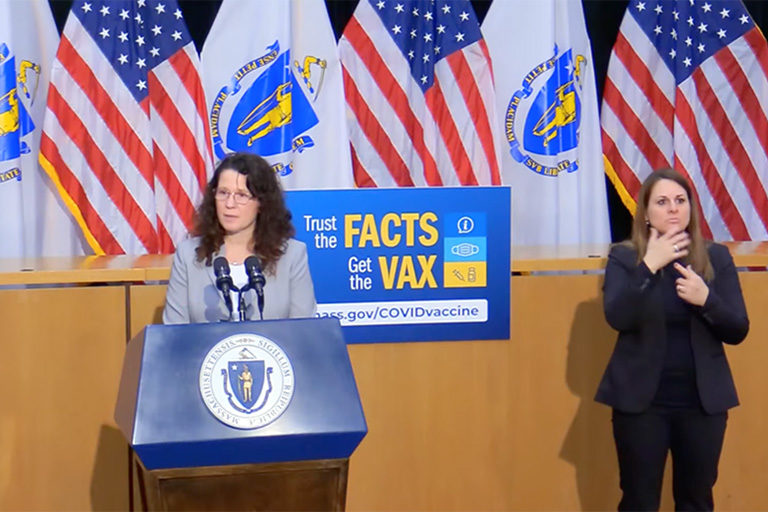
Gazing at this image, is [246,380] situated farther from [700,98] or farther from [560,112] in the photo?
[700,98]

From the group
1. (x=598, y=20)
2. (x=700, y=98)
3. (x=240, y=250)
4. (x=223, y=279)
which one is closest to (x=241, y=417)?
(x=223, y=279)

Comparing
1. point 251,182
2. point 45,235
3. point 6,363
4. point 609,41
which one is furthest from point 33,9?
point 609,41

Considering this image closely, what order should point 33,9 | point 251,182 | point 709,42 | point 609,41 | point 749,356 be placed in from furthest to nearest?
point 609,41, point 709,42, point 33,9, point 749,356, point 251,182

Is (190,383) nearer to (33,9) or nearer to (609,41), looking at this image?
(33,9)

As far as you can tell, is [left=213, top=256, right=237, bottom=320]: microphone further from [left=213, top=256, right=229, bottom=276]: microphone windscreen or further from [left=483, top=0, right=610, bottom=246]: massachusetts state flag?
[left=483, top=0, right=610, bottom=246]: massachusetts state flag

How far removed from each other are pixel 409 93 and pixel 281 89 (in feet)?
2.19

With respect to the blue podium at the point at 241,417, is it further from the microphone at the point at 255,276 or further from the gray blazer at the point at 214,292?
the gray blazer at the point at 214,292

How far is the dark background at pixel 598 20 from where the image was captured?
212 inches

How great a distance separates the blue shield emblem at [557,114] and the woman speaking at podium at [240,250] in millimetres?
2404

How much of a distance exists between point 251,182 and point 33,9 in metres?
2.44

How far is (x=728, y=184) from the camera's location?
5.35 metres

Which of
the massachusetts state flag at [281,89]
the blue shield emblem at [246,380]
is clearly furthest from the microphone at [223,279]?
the massachusetts state flag at [281,89]

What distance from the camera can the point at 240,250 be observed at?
9.95 ft

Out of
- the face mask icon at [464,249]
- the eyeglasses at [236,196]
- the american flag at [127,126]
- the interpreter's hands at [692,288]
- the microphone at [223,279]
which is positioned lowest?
the interpreter's hands at [692,288]
